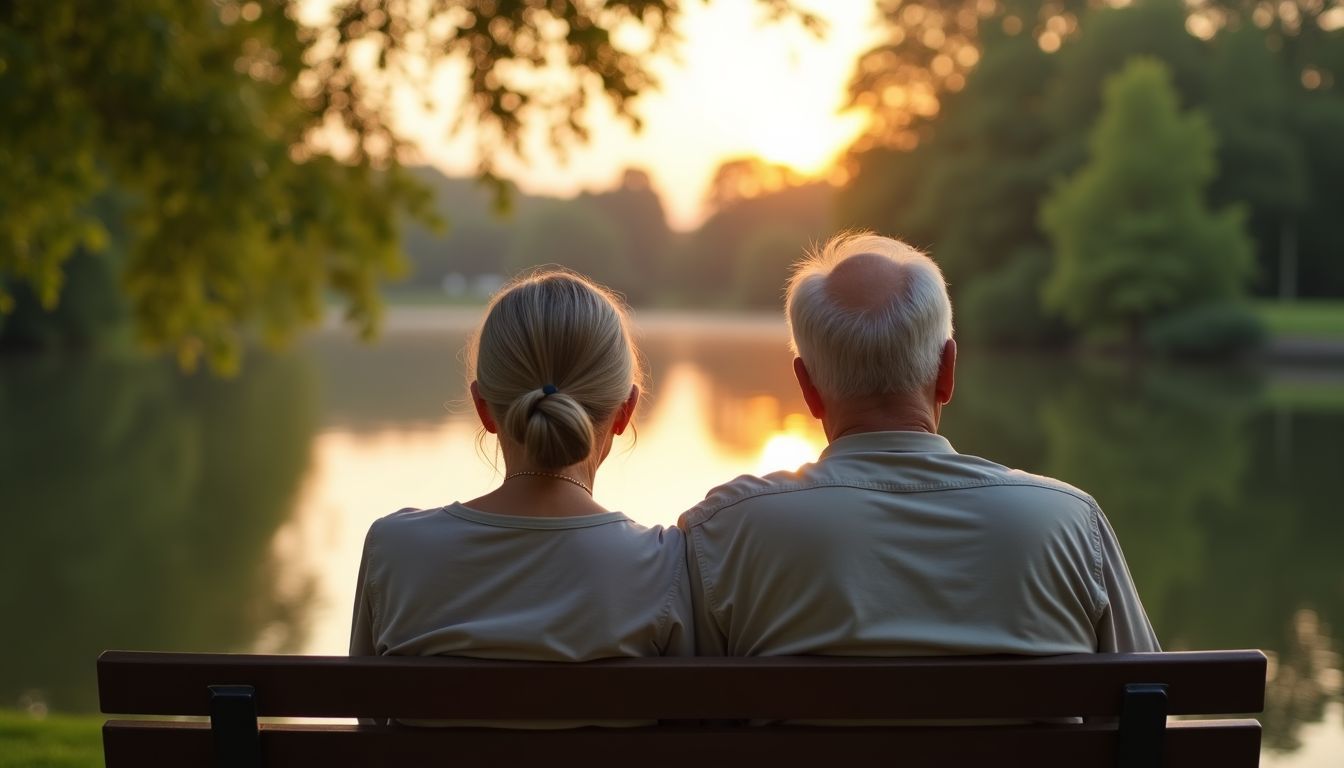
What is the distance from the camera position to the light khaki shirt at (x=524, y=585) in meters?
1.99

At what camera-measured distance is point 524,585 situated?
2.03 meters

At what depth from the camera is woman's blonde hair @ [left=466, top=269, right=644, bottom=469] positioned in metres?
2.04

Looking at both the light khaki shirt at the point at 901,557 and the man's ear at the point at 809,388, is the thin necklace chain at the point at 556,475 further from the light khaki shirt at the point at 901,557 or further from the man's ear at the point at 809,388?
the man's ear at the point at 809,388

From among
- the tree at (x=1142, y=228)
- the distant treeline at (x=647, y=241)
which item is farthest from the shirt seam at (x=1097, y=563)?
the distant treeline at (x=647, y=241)

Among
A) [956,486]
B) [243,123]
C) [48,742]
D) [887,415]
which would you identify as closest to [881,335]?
[887,415]

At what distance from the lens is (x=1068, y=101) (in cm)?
4362

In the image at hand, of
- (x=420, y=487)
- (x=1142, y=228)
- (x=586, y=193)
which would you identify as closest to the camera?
(x=420, y=487)

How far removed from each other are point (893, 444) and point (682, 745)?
56 centimetres

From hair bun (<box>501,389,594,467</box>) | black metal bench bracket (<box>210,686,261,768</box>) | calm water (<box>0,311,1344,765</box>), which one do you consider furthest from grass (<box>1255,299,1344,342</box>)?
black metal bench bracket (<box>210,686,261,768</box>)

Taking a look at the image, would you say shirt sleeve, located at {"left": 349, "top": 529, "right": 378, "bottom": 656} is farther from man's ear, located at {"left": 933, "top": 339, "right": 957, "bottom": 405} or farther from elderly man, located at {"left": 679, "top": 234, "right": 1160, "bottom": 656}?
man's ear, located at {"left": 933, "top": 339, "right": 957, "bottom": 405}

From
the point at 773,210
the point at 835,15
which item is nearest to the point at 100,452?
the point at 835,15

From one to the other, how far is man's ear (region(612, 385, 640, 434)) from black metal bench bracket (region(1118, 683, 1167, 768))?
0.87 meters

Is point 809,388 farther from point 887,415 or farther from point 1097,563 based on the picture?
point 1097,563

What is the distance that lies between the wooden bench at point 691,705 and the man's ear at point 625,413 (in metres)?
0.44
